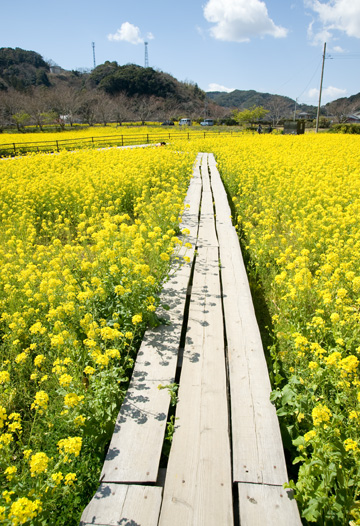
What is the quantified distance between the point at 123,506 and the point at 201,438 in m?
0.59

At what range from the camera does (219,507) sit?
1.77 metres

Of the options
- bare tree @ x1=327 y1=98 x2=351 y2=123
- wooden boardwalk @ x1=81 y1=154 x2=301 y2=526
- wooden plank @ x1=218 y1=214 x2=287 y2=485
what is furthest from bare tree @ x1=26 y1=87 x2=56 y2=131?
bare tree @ x1=327 y1=98 x2=351 y2=123

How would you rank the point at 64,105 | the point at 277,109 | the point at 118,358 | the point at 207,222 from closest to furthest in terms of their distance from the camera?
1. the point at 118,358
2. the point at 207,222
3. the point at 64,105
4. the point at 277,109

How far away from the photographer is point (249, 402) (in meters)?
2.44

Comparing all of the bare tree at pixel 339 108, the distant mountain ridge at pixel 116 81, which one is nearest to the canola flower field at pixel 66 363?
the distant mountain ridge at pixel 116 81

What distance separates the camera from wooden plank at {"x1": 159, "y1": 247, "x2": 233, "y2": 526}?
1765 millimetres

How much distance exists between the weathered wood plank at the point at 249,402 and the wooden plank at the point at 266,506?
51 millimetres

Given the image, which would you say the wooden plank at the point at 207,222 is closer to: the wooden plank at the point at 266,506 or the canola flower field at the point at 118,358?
the canola flower field at the point at 118,358

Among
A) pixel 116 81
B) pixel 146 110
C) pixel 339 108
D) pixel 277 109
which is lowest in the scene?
pixel 146 110

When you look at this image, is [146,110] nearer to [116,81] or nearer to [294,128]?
[116,81]

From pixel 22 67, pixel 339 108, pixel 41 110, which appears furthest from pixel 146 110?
pixel 339 108

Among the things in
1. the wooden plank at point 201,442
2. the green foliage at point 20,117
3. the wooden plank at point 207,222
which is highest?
the green foliage at point 20,117

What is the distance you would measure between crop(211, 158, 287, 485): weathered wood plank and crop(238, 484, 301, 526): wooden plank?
0.05 meters

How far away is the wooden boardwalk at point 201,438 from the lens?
1.77 metres
